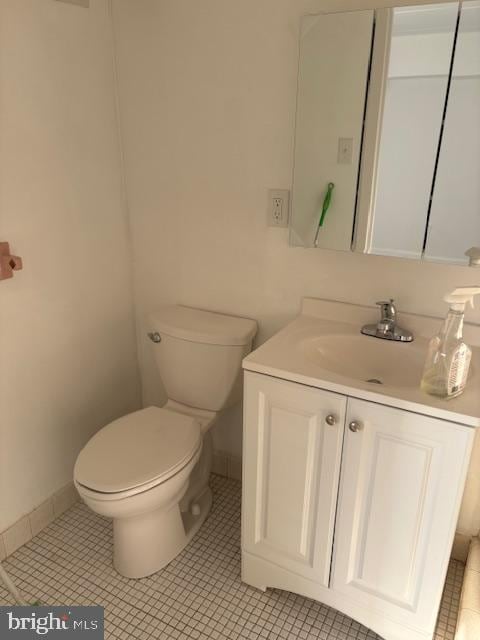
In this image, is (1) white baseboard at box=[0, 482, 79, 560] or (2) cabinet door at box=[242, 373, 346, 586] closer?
(2) cabinet door at box=[242, 373, 346, 586]

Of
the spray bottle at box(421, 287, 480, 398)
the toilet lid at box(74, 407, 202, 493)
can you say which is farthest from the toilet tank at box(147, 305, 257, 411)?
the spray bottle at box(421, 287, 480, 398)

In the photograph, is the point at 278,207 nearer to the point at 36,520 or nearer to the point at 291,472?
the point at 291,472

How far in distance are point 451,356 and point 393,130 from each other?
70 cm

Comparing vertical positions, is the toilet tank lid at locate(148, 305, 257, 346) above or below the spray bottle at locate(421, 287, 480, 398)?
below

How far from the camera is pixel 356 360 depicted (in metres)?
1.65

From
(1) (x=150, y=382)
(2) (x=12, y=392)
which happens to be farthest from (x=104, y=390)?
(2) (x=12, y=392)

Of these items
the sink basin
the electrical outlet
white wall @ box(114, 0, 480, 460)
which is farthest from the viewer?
the electrical outlet

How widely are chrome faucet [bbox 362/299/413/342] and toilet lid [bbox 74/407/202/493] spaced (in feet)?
2.35

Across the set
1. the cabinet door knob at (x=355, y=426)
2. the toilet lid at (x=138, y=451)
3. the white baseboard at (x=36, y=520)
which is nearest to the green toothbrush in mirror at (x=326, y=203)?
the cabinet door knob at (x=355, y=426)

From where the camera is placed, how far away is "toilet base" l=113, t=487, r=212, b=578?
1.71m

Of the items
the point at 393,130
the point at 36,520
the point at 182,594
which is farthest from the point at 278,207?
the point at 36,520

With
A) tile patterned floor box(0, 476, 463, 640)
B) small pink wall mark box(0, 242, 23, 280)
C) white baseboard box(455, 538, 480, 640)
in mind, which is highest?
small pink wall mark box(0, 242, 23, 280)

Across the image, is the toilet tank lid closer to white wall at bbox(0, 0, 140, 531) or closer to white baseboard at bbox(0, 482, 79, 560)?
white wall at bbox(0, 0, 140, 531)

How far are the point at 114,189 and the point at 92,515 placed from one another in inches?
51.7
